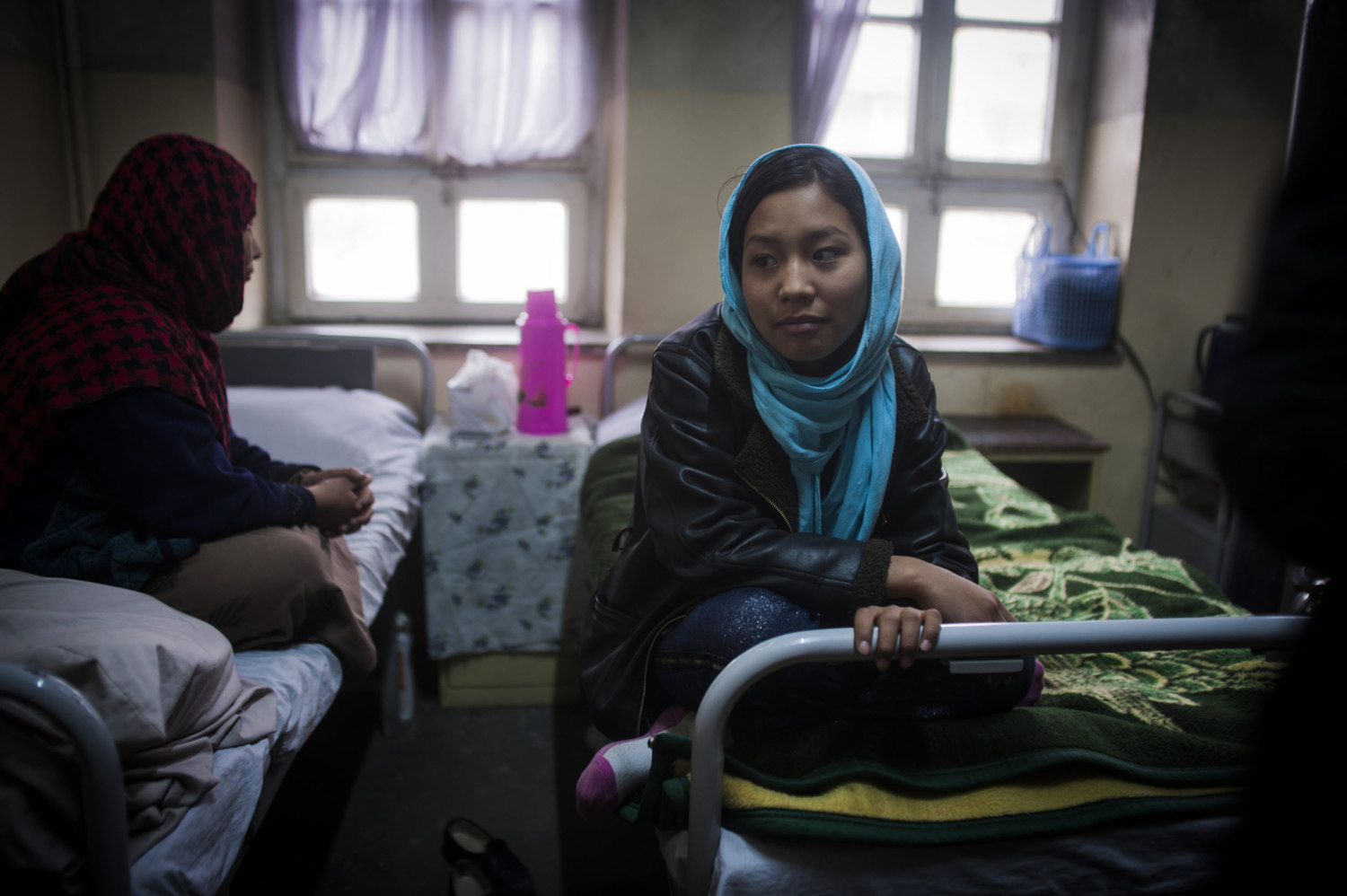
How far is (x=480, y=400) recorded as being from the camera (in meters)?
2.65

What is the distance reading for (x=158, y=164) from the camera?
1.62 m

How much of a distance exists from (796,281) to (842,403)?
198 millimetres

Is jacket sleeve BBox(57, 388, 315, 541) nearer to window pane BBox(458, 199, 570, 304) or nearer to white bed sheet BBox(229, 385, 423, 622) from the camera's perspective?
white bed sheet BBox(229, 385, 423, 622)

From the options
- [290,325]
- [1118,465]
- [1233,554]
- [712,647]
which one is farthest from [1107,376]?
[290,325]

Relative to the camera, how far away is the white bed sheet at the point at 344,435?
2443 millimetres

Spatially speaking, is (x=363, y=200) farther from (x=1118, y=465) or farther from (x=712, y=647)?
(x=1118, y=465)

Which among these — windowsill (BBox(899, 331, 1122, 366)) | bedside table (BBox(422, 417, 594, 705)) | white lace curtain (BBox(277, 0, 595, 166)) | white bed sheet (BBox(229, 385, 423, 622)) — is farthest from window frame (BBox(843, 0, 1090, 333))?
white bed sheet (BBox(229, 385, 423, 622))

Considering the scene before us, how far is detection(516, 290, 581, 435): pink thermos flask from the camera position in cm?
269

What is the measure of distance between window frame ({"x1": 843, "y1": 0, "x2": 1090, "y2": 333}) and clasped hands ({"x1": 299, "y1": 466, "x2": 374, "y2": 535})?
2302 mm

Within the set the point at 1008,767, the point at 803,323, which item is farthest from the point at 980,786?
the point at 803,323

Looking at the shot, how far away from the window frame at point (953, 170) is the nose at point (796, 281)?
221 cm

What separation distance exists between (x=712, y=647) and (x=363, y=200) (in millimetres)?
2562

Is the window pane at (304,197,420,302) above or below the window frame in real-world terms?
below

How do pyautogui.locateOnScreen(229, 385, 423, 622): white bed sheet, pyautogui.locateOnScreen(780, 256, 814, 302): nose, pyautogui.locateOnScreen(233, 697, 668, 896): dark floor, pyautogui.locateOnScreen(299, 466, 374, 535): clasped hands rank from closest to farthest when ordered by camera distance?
pyautogui.locateOnScreen(780, 256, 814, 302): nose, pyautogui.locateOnScreen(299, 466, 374, 535): clasped hands, pyautogui.locateOnScreen(233, 697, 668, 896): dark floor, pyautogui.locateOnScreen(229, 385, 423, 622): white bed sheet
